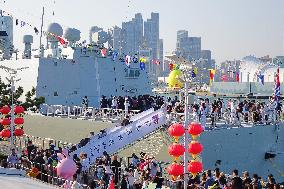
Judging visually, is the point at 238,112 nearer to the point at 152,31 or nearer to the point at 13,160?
the point at 13,160

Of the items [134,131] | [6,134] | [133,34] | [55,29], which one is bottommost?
[6,134]

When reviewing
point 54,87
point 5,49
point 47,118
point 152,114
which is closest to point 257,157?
point 152,114

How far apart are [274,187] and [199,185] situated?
217cm

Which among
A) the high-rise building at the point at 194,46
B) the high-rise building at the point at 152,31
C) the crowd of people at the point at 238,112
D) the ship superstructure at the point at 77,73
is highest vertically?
the high-rise building at the point at 152,31

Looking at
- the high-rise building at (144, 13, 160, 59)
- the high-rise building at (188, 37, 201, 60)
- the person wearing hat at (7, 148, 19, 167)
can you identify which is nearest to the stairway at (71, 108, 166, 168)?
the person wearing hat at (7, 148, 19, 167)

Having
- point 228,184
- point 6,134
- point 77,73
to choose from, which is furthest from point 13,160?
point 77,73

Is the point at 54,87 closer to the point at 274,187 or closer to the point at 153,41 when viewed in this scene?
the point at 274,187

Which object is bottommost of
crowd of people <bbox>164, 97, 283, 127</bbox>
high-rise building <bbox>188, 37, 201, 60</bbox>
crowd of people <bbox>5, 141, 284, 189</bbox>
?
crowd of people <bbox>5, 141, 284, 189</bbox>

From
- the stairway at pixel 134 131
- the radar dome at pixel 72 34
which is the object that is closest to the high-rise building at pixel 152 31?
the radar dome at pixel 72 34

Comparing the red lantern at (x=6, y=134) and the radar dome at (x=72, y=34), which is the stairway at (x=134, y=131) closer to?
the red lantern at (x=6, y=134)

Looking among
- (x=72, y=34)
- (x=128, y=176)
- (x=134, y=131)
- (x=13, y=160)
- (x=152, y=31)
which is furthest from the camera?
(x=152, y=31)

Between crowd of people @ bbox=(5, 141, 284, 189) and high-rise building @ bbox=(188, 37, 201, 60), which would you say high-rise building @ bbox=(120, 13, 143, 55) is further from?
crowd of people @ bbox=(5, 141, 284, 189)

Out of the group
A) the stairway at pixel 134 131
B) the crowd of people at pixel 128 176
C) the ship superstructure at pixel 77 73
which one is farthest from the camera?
the ship superstructure at pixel 77 73

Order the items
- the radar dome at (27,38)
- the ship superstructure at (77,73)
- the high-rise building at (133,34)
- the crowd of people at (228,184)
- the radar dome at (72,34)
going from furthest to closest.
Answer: the high-rise building at (133,34)
the radar dome at (27,38)
the radar dome at (72,34)
the ship superstructure at (77,73)
the crowd of people at (228,184)
